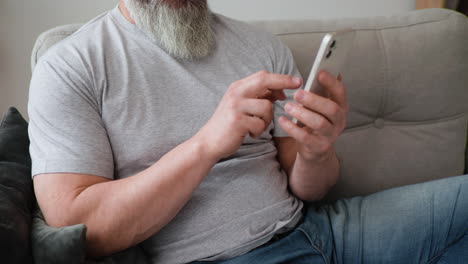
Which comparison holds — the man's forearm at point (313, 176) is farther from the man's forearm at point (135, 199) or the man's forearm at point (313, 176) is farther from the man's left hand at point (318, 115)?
the man's forearm at point (135, 199)

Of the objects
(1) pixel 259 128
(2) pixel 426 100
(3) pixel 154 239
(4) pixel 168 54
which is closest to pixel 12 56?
(4) pixel 168 54

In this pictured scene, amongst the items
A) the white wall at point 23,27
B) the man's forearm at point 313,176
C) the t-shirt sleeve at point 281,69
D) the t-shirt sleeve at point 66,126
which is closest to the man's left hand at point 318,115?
the man's forearm at point 313,176

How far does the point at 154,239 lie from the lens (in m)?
0.93

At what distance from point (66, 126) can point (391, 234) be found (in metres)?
0.70

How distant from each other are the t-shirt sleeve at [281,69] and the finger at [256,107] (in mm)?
316

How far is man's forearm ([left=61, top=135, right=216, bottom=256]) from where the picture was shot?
2.62ft

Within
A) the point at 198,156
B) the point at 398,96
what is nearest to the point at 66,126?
the point at 198,156

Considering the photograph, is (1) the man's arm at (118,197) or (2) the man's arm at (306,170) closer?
(1) the man's arm at (118,197)

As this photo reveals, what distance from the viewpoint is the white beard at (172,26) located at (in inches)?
39.2

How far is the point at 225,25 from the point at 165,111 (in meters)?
0.32

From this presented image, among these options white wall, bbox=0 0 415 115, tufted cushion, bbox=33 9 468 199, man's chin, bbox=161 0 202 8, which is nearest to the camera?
man's chin, bbox=161 0 202 8

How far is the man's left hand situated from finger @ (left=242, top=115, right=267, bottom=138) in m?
0.05

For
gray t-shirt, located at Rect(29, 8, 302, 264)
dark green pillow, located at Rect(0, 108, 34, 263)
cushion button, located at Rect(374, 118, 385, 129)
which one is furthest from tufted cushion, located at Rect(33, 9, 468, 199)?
dark green pillow, located at Rect(0, 108, 34, 263)

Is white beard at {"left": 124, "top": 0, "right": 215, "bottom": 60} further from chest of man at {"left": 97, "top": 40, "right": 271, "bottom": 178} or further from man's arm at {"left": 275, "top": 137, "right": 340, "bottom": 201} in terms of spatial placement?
man's arm at {"left": 275, "top": 137, "right": 340, "bottom": 201}
